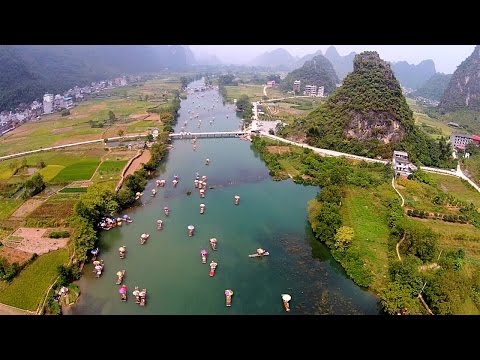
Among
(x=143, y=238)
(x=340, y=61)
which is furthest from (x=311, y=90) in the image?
(x=340, y=61)

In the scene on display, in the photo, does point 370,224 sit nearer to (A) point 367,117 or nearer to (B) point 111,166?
(A) point 367,117

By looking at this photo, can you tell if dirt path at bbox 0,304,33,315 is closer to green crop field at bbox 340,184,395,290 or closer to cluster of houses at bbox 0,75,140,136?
green crop field at bbox 340,184,395,290

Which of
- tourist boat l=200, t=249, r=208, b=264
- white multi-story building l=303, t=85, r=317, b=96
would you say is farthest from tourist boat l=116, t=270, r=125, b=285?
white multi-story building l=303, t=85, r=317, b=96

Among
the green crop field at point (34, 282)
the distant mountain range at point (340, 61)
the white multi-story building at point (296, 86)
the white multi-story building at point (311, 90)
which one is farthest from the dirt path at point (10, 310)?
the distant mountain range at point (340, 61)

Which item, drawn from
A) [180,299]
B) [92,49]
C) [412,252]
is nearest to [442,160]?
[412,252]

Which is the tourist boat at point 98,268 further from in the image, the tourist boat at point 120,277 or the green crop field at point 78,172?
the green crop field at point 78,172
